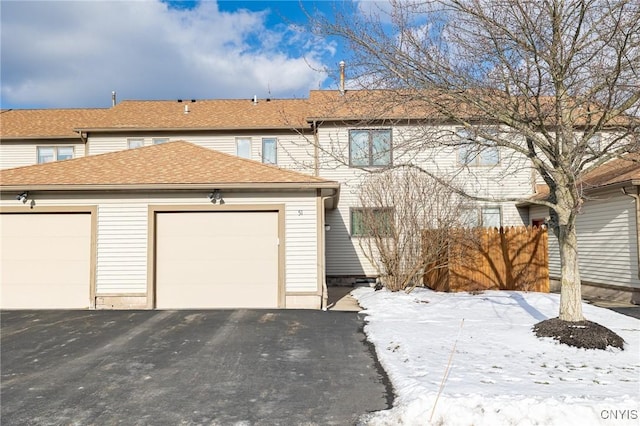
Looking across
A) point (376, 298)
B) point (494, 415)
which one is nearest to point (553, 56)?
point (494, 415)

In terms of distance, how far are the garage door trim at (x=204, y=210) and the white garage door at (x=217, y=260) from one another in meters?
0.10

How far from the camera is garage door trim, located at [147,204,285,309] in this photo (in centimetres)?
1047

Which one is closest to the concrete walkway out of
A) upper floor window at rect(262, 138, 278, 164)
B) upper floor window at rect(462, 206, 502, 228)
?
upper floor window at rect(462, 206, 502, 228)

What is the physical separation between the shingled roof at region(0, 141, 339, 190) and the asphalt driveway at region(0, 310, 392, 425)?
10.0 feet

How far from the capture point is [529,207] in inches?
640

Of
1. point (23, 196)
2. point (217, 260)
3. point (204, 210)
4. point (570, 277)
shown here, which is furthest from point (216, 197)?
point (570, 277)

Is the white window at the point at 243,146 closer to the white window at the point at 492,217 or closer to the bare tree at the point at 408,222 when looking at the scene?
the bare tree at the point at 408,222

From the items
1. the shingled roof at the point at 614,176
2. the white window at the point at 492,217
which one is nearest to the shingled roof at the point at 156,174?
the shingled roof at the point at 614,176

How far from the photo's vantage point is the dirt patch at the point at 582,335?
255 inches

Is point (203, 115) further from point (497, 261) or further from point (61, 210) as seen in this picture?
point (497, 261)

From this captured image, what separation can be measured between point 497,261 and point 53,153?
16.8 meters

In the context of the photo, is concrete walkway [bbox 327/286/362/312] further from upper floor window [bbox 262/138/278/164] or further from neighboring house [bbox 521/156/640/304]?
neighboring house [bbox 521/156/640/304]

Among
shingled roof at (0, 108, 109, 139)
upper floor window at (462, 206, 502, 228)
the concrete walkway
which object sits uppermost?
shingled roof at (0, 108, 109, 139)

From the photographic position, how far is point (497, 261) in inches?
519
